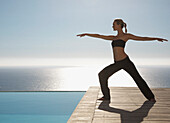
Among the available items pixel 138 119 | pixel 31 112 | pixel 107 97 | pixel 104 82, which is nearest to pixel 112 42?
pixel 104 82

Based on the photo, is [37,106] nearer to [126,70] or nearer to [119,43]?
A: [126,70]

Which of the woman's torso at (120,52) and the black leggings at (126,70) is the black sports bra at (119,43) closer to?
the woman's torso at (120,52)

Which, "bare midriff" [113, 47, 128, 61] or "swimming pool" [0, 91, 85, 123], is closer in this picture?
"bare midriff" [113, 47, 128, 61]

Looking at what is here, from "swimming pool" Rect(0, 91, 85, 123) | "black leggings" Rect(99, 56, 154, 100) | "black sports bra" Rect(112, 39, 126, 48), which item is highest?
"black sports bra" Rect(112, 39, 126, 48)

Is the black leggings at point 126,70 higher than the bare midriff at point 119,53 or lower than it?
lower

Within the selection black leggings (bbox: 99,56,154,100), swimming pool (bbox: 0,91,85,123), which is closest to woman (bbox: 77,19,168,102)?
black leggings (bbox: 99,56,154,100)

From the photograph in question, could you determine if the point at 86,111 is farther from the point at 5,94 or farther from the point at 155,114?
the point at 5,94

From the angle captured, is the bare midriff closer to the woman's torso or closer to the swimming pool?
the woman's torso

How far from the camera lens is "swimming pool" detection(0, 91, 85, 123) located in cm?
457

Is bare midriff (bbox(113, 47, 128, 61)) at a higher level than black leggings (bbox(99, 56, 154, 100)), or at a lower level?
higher

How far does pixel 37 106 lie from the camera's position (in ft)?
18.4

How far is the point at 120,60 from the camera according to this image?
3289 millimetres

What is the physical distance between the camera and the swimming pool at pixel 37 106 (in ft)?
15.0

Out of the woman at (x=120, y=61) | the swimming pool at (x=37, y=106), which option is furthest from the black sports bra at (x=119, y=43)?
the swimming pool at (x=37, y=106)
